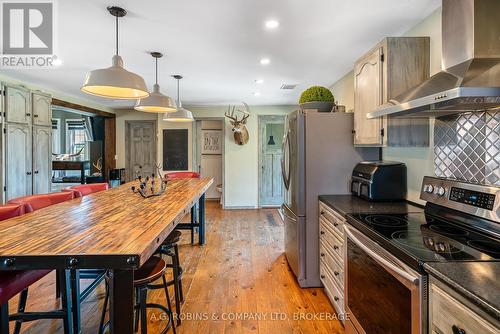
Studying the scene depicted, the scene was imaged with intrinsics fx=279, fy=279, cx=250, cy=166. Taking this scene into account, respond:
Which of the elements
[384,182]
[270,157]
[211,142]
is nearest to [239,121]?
[270,157]

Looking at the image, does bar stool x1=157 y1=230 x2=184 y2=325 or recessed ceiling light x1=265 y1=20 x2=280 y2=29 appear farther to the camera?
recessed ceiling light x1=265 y1=20 x2=280 y2=29

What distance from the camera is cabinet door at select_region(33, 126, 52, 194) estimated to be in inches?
163

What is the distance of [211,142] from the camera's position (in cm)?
762

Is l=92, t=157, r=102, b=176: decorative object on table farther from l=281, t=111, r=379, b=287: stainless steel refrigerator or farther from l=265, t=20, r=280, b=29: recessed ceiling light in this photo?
l=265, t=20, r=280, b=29: recessed ceiling light

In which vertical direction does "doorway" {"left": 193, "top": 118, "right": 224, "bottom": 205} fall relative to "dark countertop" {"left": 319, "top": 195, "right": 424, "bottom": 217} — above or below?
above

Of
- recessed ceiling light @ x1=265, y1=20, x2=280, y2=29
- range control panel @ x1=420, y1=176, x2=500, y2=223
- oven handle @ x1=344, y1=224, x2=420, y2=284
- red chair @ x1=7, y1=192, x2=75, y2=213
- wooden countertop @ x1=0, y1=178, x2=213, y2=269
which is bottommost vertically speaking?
oven handle @ x1=344, y1=224, x2=420, y2=284

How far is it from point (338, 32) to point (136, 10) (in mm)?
1715

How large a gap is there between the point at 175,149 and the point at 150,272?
5.18m

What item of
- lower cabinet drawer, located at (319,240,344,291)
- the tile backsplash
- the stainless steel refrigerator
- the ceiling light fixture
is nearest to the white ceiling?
the ceiling light fixture

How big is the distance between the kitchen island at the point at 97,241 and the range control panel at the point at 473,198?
1.70 m

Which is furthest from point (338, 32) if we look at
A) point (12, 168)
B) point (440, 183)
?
point (12, 168)

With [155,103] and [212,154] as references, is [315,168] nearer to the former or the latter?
[155,103]

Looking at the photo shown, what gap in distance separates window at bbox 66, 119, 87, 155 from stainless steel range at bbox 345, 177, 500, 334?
31.7 feet

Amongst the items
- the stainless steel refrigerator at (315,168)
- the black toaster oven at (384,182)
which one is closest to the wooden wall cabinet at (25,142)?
the stainless steel refrigerator at (315,168)
